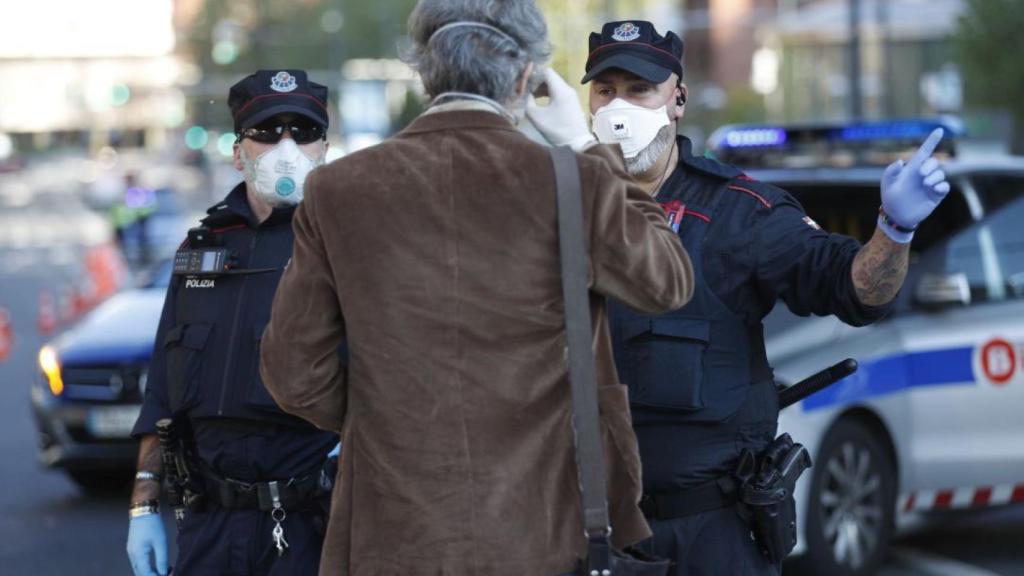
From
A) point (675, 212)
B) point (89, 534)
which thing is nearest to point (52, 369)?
point (89, 534)

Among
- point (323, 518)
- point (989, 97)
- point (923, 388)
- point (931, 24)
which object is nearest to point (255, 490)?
point (323, 518)

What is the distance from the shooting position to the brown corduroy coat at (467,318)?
2.78m

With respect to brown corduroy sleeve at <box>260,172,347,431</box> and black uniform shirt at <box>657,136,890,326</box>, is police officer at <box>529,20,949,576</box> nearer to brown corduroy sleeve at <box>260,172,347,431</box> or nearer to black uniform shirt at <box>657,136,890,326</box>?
black uniform shirt at <box>657,136,890,326</box>

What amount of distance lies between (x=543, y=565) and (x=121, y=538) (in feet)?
19.9

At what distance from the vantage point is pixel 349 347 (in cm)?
288

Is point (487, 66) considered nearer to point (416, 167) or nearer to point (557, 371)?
point (416, 167)

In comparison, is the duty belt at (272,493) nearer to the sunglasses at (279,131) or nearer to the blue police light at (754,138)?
the sunglasses at (279,131)

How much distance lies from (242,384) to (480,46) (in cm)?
128

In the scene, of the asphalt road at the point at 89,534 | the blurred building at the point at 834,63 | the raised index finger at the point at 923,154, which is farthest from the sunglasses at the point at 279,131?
the blurred building at the point at 834,63

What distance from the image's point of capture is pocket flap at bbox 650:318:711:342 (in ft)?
11.7

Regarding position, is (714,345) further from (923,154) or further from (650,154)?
(923,154)

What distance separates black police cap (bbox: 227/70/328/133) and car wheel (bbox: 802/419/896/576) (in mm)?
3254

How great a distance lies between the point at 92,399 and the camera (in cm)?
930

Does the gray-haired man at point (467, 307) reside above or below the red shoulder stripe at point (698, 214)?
below
